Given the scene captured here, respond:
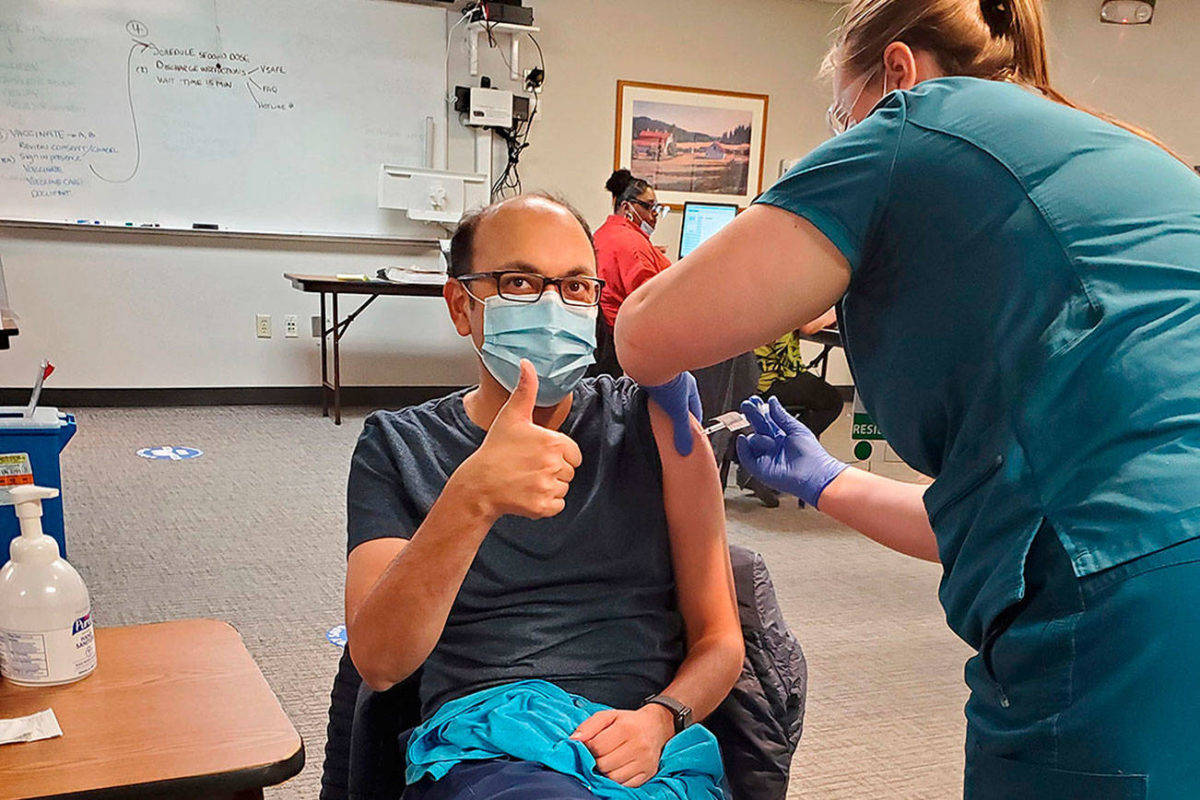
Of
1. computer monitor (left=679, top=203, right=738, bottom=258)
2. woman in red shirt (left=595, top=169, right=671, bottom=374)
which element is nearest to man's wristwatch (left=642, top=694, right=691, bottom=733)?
woman in red shirt (left=595, top=169, right=671, bottom=374)

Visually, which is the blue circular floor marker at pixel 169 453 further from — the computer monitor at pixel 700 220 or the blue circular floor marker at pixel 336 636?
the computer monitor at pixel 700 220

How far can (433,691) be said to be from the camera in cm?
105

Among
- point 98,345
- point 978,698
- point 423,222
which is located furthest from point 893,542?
point 98,345

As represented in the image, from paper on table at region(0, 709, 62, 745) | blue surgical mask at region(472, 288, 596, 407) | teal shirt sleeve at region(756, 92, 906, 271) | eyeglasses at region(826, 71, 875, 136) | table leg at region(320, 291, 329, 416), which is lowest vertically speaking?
table leg at region(320, 291, 329, 416)

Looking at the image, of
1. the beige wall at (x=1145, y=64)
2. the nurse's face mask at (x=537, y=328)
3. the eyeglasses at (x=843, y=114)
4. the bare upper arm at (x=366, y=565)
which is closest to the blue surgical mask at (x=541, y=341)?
the nurse's face mask at (x=537, y=328)

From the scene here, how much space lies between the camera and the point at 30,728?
2.65 feet

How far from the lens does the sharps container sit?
Result: 1.25 meters

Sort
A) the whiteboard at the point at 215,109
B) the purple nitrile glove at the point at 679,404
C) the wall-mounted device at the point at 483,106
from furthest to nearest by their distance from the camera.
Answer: the wall-mounted device at the point at 483,106
the whiteboard at the point at 215,109
the purple nitrile glove at the point at 679,404

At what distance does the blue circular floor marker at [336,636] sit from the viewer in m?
2.29

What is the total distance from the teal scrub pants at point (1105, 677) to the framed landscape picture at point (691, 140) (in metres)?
5.25

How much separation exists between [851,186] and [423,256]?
481cm

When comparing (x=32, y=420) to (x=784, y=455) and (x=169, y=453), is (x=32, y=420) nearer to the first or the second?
(x=784, y=455)

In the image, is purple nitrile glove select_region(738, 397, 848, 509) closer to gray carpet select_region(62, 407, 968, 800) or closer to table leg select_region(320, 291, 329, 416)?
gray carpet select_region(62, 407, 968, 800)

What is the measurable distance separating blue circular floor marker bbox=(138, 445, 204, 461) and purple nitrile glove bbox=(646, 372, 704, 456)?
11.2ft
